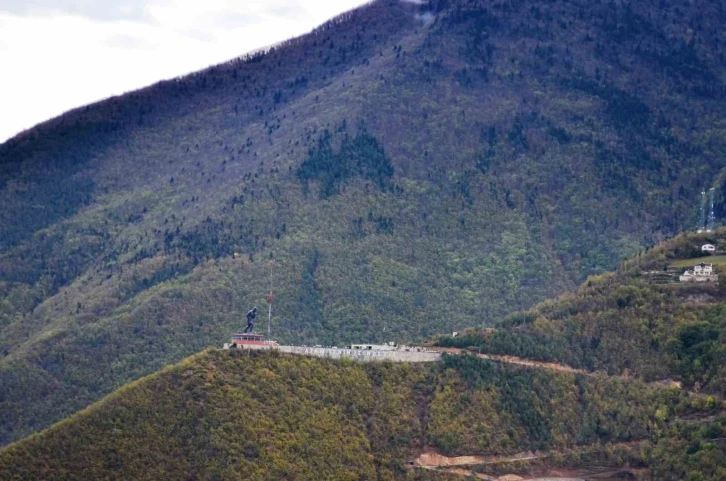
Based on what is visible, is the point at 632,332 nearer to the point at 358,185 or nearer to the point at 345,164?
the point at 358,185

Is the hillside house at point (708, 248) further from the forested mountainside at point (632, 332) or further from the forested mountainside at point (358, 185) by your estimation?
the forested mountainside at point (358, 185)

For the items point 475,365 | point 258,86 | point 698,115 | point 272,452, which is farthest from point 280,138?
point 272,452

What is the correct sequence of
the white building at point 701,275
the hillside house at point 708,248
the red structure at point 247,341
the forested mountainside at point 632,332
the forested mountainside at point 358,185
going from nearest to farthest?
the red structure at point 247,341 → the forested mountainside at point 632,332 → the white building at point 701,275 → the hillside house at point 708,248 → the forested mountainside at point 358,185

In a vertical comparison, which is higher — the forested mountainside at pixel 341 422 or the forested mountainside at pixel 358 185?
the forested mountainside at pixel 358 185

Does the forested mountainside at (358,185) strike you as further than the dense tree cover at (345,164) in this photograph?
No

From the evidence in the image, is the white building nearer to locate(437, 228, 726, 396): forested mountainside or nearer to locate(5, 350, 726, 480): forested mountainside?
locate(437, 228, 726, 396): forested mountainside

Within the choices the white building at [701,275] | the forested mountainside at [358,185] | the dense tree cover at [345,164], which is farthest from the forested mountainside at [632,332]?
the dense tree cover at [345,164]

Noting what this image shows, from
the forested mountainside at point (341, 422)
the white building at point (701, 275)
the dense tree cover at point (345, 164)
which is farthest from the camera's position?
the dense tree cover at point (345, 164)
